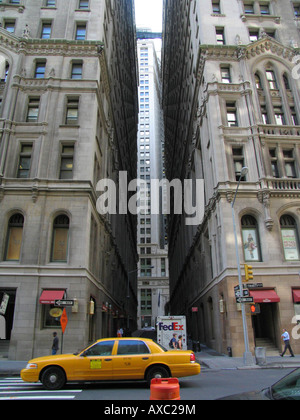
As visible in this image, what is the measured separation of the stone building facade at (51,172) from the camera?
22.8 metres

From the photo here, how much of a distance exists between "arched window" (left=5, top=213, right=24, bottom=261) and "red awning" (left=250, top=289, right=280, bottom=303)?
1756 cm

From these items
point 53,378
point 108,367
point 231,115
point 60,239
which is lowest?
point 53,378

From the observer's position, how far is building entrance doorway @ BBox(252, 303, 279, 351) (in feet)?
81.0

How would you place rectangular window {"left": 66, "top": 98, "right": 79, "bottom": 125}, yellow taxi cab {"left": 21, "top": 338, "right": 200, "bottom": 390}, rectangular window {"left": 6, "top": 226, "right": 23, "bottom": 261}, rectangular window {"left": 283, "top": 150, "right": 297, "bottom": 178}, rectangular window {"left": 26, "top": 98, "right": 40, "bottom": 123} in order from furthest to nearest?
rectangular window {"left": 283, "top": 150, "right": 297, "bottom": 178}
rectangular window {"left": 66, "top": 98, "right": 79, "bottom": 125}
rectangular window {"left": 26, "top": 98, "right": 40, "bottom": 123}
rectangular window {"left": 6, "top": 226, "right": 23, "bottom": 261}
yellow taxi cab {"left": 21, "top": 338, "right": 200, "bottom": 390}

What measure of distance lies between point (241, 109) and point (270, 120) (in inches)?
117

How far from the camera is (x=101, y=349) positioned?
11734 mm

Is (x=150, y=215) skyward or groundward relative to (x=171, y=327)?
skyward

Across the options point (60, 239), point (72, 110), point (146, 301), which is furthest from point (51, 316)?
point (146, 301)

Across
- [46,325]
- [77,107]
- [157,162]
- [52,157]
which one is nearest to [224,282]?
[46,325]

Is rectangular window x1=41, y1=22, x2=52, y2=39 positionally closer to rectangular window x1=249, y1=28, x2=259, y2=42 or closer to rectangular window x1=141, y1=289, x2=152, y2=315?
rectangular window x1=249, y1=28, x2=259, y2=42

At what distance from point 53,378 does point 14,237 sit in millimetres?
15664

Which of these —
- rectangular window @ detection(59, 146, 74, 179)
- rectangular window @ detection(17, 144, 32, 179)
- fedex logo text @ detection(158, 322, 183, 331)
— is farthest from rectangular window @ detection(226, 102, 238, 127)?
fedex logo text @ detection(158, 322, 183, 331)

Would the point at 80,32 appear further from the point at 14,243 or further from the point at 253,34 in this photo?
the point at 14,243

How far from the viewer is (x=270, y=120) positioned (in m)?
31.0
